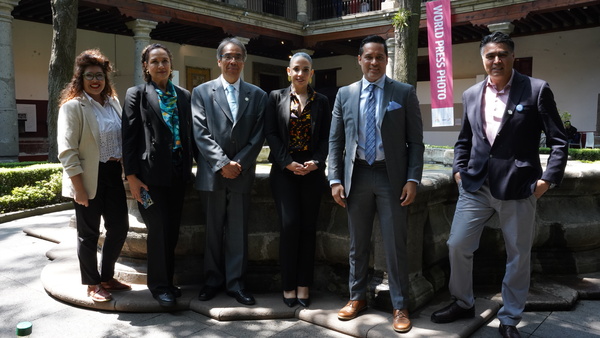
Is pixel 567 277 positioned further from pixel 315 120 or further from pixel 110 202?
pixel 110 202

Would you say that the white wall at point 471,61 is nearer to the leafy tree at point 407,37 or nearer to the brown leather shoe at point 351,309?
the leafy tree at point 407,37

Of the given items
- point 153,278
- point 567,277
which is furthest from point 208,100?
point 567,277

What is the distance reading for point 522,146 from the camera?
8.92 ft

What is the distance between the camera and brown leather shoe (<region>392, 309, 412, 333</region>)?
9.13ft

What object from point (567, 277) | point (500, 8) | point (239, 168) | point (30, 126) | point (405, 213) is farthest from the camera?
point (30, 126)

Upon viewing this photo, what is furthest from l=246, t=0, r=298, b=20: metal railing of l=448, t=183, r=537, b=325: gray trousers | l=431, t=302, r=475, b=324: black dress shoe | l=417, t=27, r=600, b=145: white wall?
l=431, t=302, r=475, b=324: black dress shoe

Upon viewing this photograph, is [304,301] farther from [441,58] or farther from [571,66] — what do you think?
[571,66]

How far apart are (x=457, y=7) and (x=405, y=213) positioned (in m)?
12.2

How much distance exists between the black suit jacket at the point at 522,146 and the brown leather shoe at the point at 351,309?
99 cm

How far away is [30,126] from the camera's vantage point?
1380 cm

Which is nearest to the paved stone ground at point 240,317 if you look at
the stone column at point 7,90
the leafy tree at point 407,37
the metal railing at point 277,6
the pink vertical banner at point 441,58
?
the leafy tree at point 407,37

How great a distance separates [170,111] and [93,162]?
596mm

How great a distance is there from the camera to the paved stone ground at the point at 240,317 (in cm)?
287

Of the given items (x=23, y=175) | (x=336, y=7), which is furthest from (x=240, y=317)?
(x=336, y=7)
